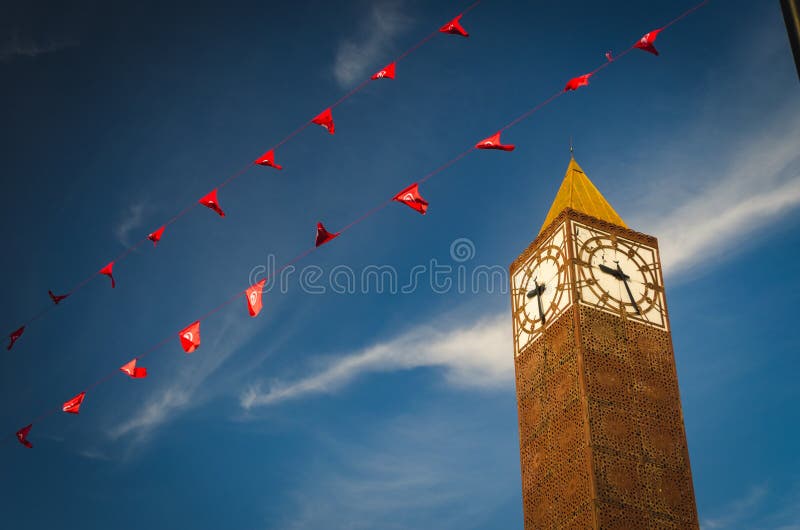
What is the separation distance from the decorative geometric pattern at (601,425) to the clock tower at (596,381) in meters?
0.03

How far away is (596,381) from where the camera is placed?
70.4ft

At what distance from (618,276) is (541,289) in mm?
2211

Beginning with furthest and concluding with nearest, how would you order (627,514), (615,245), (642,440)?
(615,245), (642,440), (627,514)

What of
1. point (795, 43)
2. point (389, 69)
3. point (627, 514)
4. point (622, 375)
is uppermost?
point (389, 69)

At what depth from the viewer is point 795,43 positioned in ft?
15.6

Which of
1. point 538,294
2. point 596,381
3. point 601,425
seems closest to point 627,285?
point 538,294

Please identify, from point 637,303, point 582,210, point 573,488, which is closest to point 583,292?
point 637,303

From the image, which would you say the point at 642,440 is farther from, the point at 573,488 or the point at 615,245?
the point at 615,245

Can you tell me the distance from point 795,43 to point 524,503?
62.6 feet

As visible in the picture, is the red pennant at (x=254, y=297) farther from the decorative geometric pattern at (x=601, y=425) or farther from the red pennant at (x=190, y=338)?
the decorative geometric pattern at (x=601, y=425)

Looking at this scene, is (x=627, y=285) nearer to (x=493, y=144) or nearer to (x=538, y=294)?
(x=538, y=294)

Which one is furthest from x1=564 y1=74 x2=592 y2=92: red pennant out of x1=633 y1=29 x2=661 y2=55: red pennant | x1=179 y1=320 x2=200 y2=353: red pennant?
x1=179 y1=320 x2=200 y2=353: red pennant

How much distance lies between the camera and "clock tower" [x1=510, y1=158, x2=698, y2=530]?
66.2 feet

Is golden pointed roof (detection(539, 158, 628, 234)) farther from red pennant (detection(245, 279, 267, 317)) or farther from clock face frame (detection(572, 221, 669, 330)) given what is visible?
red pennant (detection(245, 279, 267, 317))
